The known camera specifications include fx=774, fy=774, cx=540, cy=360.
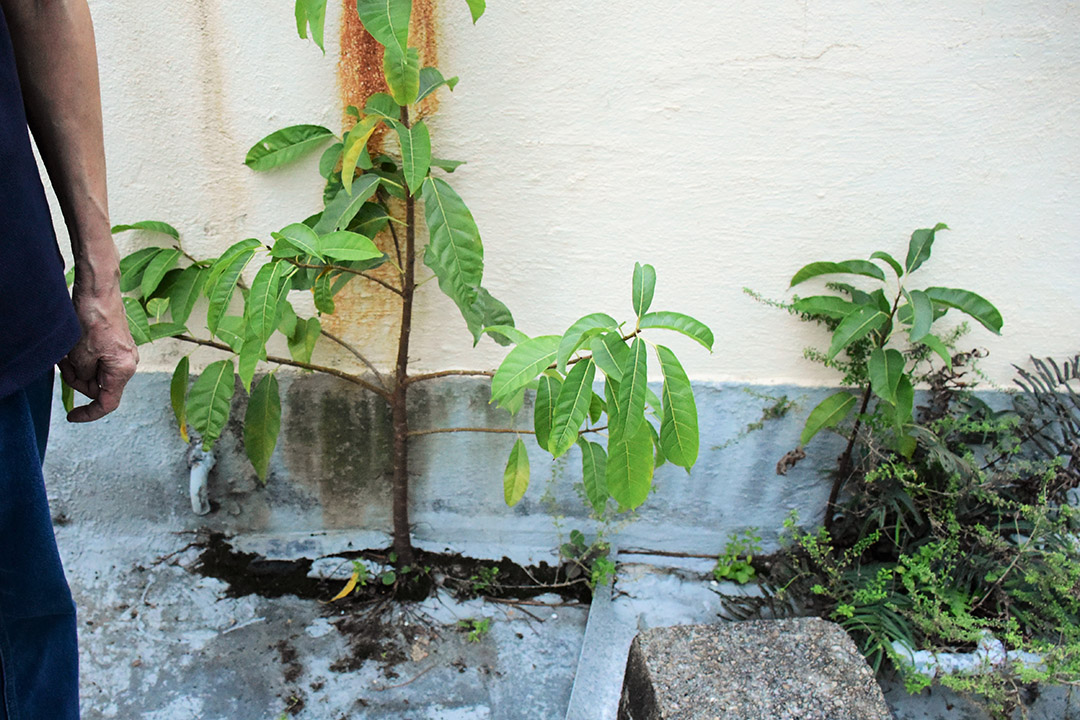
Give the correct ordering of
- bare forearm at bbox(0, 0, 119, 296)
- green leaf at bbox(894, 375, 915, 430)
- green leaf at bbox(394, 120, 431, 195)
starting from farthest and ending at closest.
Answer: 1. green leaf at bbox(894, 375, 915, 430)
2. green leaf at bbox(394, 120, 431, 195)
3. bare forearm at bbox(0, 0, 119, 296)

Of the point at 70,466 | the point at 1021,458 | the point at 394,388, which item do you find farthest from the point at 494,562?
the point at 1021,458

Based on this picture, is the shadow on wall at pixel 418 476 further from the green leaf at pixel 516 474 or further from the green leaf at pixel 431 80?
the green leaf at pixel 431 80

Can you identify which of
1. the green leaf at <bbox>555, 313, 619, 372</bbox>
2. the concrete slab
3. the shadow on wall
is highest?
the green leaf at <bbox>555, 313, 619, 372</bbox>

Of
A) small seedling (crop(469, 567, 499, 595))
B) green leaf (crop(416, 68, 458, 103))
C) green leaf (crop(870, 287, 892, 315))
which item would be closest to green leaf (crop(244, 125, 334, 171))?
green leaf (crop(416, 68, 458, 103))

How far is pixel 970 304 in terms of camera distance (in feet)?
7.51

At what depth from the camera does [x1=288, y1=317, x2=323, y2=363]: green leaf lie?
7.24ft

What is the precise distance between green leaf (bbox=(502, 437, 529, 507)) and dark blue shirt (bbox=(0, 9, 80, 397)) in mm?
1261

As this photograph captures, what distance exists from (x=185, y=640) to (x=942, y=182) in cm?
265

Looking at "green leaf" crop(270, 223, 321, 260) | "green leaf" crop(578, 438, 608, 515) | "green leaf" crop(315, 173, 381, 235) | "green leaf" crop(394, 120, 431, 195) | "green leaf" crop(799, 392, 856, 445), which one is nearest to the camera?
"green leaf" crop(270, 223, 321, 260)

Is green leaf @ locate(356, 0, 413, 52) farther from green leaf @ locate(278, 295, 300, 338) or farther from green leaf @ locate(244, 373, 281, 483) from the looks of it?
green leaf @ locate(244, 373, 281, 483)

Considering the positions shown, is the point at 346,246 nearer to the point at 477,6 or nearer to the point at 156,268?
the point at 477,6

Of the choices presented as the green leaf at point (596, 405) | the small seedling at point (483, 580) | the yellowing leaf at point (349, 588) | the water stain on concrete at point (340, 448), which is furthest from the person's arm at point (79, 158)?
the small seedling at point (483, 580)

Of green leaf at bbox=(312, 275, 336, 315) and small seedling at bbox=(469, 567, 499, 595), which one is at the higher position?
green leaf at bbox=(312, 275, 336, 315)

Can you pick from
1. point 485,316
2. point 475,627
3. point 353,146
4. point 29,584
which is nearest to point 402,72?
point 353,146
